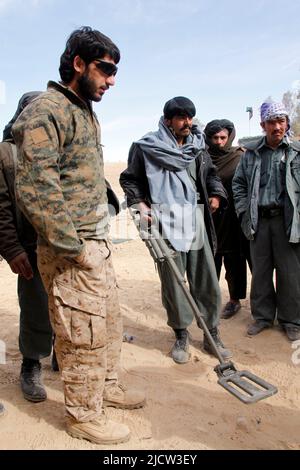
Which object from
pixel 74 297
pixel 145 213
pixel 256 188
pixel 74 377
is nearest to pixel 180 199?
pixel 145 213

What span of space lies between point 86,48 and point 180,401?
2.26 metres

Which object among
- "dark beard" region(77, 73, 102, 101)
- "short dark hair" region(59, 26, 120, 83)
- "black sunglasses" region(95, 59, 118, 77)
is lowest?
"dark beard" region(77, 73, 102, 101)

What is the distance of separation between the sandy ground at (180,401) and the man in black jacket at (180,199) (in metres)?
0.27

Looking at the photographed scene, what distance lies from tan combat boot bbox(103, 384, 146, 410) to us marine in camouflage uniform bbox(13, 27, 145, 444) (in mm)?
281

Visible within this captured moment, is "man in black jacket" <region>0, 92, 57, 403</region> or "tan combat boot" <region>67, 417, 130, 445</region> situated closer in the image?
"tan combat boot" <region>67, 417, 130, 445</region>

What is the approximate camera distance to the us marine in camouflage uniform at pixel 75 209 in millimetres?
1992

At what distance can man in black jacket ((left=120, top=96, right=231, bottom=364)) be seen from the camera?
330 cm

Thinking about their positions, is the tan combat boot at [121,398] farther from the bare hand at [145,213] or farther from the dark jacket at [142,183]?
the dark jacket at [142,183]

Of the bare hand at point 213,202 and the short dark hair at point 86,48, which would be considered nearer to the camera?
the short dark hair at point 86,48

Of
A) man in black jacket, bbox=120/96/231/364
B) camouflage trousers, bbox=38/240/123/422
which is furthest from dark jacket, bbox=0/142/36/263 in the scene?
man in black jacket, bbox=120/96/231/364

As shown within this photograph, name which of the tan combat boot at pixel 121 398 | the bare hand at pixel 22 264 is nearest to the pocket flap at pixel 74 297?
the bare hand at pixel 22 264

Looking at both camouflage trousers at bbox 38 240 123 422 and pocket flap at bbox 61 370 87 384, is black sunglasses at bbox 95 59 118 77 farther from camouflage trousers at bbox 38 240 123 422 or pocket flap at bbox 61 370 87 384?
pocket flap at bbox 61 370 87 384

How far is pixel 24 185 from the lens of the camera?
78.7 inches
